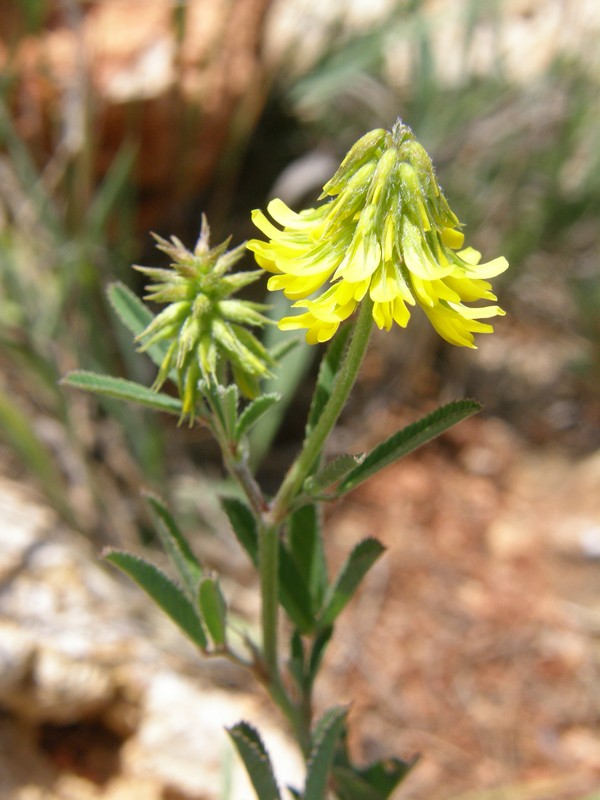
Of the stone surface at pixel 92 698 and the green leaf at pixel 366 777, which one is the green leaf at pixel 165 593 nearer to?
the green leaf at pixel 366 777

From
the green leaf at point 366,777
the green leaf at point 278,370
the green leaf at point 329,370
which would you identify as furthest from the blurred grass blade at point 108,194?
the green leaf at point 366,777

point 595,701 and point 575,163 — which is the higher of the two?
point 575,163

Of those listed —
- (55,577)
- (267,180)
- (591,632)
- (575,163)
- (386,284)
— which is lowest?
(386,284)

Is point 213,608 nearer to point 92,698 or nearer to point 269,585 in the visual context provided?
point 269,585

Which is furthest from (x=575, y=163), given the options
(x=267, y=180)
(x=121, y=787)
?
(x=121, y=787)

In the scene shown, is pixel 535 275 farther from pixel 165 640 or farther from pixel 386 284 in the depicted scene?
pixel 386 284

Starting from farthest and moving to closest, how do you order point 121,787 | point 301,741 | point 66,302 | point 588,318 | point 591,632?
point 588,318, point 591,632, point 66,302, point 121,787, point 301,741

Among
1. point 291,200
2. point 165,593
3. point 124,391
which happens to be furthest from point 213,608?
point 291,200

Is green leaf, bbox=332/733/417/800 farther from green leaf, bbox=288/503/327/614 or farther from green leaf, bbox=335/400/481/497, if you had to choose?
green leaf, bbox=335/400/481/497
